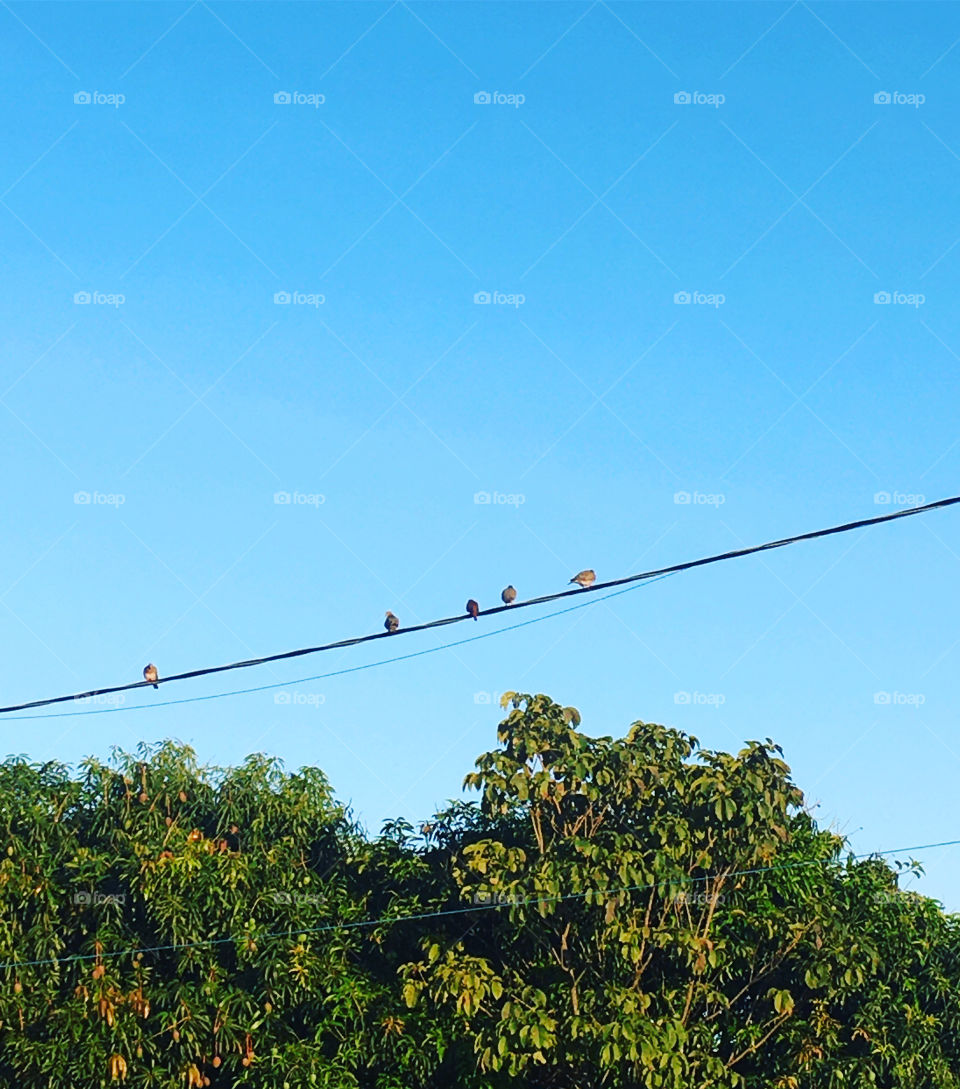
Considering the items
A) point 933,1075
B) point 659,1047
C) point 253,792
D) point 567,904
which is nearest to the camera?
point 659,1047

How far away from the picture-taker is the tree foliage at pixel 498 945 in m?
16.1

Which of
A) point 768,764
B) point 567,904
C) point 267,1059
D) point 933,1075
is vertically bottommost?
point 933,1075

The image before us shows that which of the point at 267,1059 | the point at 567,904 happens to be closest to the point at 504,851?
the point at 567,904

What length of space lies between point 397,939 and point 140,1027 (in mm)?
3168

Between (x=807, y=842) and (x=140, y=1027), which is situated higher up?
(x=807, y=842)

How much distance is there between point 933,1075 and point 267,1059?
771 centimetres

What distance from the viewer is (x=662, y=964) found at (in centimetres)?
1702

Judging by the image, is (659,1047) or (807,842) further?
(807,842)

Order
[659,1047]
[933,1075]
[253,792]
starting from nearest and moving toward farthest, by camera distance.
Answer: [659,1047] → [933,1075] → [253,792]

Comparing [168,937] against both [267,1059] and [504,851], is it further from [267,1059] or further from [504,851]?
[504,851]

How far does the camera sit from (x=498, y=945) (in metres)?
17.3

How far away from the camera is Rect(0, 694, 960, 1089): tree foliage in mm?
16141

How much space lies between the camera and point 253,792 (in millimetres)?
18594

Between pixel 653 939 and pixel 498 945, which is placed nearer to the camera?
pixel 653 939
